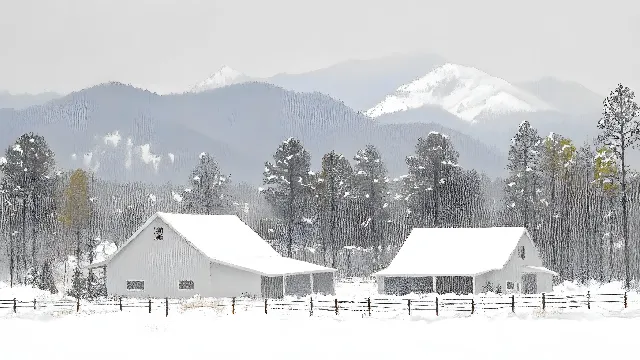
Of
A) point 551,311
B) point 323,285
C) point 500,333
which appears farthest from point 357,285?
point 500,333

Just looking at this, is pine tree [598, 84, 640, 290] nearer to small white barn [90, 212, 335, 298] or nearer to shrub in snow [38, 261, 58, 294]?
small white barn [90, 212, 335, 298]

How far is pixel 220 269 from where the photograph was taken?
6406 centimetres

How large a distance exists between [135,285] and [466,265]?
73.7ft

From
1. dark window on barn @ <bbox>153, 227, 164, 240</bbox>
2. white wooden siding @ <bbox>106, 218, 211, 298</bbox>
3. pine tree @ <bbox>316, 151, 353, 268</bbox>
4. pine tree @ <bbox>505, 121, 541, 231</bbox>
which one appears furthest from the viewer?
pine tree @ <bbox>316, 151, 353, 268</bbox>

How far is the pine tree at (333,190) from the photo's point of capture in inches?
3605

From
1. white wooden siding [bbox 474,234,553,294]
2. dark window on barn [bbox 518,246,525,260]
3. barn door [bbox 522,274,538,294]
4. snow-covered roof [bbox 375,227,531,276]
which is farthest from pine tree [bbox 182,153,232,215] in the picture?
barn door [bbox 522,274,538,294]

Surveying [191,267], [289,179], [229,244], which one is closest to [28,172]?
[289,179]

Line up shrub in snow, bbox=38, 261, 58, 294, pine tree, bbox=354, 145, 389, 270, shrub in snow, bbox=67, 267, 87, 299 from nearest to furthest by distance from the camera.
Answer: shrub in snow, bbox=67, 267, 87, 299
shrub in snow, bbox=38, 261, 58, 294
pine tree, bbox=354, 145, 389, 270

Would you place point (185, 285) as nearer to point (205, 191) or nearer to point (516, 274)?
point (516, 274)

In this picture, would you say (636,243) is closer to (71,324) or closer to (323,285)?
(323,285)

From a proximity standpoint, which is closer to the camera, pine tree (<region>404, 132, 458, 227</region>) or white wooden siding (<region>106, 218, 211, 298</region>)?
white wooden siding (<region>106, 218, 211, 298</region>)

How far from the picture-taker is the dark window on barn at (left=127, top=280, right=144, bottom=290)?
65.9m

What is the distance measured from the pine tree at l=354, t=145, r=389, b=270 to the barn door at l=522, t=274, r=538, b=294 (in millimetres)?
25377

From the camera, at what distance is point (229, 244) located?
69250 millimetres
